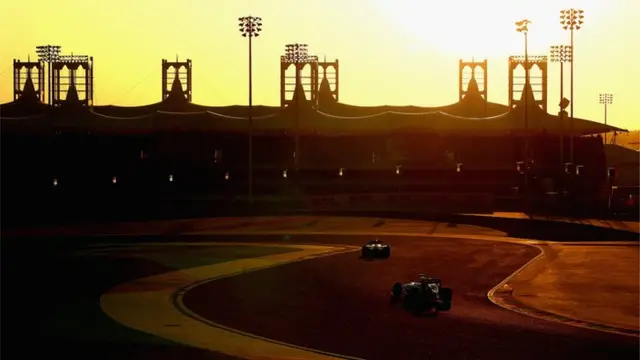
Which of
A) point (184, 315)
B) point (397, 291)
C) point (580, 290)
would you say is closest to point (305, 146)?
point (580, 290)

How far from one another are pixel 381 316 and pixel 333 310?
5.26 ft

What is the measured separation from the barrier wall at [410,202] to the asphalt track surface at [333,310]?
2903cm

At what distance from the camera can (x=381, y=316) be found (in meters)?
26.0

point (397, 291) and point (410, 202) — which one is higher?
point (410, 202)

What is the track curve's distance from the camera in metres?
21.2

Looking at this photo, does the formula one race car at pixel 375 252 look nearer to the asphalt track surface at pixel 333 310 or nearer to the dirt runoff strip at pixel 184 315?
the asphalt track surface at pixel 333 310

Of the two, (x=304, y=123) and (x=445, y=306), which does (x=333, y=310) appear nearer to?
(x=445, y=306)

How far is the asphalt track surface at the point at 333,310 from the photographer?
21.1 metres

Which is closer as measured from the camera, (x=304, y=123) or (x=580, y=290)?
(x=580, y=290)

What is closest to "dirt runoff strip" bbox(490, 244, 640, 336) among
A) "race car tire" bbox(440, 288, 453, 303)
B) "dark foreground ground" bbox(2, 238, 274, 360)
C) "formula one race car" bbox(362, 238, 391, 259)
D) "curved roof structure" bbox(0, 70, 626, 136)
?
"race car tire" bbox(440, 288, 453, 303)

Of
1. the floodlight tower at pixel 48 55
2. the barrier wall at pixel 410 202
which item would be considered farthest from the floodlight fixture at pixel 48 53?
the barrier wall at pixel 410 202

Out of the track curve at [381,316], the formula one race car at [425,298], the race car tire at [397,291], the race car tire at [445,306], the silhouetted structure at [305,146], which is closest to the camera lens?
the track curve at [381,316]

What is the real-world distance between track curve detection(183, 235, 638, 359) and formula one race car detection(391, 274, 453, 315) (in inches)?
17.3

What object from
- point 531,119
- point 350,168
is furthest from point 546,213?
point 531,119
